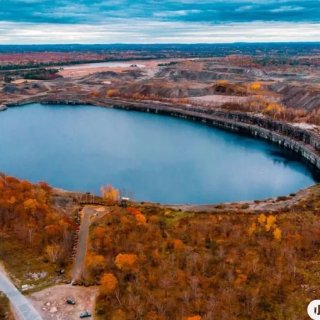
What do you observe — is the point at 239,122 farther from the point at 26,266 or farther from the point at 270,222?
the point at 26,266

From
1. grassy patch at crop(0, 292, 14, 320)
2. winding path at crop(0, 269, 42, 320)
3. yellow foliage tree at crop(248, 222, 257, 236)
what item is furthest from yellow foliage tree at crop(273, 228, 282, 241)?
grassy patch at crop(0, 292, 14, 320)

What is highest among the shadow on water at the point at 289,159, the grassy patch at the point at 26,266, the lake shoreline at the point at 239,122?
the lake shoreline at the point at 239,122

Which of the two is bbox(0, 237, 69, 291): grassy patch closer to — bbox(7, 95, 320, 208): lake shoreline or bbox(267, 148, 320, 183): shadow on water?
bbox(7, 95, 320, 208): lake shoreline

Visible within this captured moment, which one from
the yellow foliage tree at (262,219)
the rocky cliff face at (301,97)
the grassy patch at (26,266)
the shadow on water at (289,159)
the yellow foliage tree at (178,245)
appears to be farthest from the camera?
the rocky cliff face at (301,97)

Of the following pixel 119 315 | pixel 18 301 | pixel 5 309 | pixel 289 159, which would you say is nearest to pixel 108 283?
pixel 119 315

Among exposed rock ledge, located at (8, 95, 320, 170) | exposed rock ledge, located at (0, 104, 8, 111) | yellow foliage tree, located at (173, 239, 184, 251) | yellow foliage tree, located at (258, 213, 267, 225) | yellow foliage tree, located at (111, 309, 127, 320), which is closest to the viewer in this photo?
yellow foliage tree, located at (111, 309, 127, 320)

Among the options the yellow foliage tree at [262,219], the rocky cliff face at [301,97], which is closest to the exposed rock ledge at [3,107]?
the rocky cliff face at [301,97]

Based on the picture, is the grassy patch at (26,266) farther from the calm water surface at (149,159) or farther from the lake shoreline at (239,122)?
the calm water surface at (149,159)

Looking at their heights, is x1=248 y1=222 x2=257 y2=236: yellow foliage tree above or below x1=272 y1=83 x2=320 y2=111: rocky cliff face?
below
